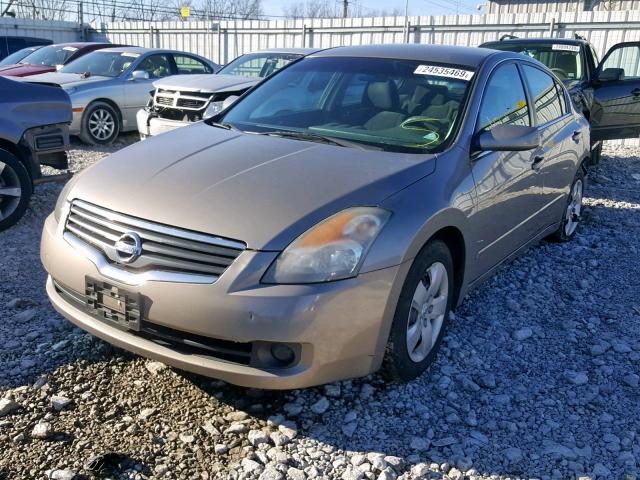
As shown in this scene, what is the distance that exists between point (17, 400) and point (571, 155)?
4438 mm

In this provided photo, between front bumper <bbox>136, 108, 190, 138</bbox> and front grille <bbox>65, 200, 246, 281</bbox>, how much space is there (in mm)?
5072

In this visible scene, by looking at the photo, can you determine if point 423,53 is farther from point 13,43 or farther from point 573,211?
point 13,43

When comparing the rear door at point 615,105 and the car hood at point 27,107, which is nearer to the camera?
the car hood at point 27,107

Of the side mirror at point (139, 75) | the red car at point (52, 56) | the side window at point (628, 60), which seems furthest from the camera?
the side window at point (628, 60)

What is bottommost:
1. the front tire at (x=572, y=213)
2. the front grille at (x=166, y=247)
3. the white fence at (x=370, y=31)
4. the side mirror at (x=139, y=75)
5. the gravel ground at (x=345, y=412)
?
the gravel ground at (x=345, y=412)

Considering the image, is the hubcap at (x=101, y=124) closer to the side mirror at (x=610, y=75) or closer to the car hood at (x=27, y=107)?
the car hood at (x=27, y=107)

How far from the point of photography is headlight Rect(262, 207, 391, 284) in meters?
2.57

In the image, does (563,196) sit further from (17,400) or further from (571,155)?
(17,400)

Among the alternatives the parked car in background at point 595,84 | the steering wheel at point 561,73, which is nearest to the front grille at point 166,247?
the parked car in background at point 595,84

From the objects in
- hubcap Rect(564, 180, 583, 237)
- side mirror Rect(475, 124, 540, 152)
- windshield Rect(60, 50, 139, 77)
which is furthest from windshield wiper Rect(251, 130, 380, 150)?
windshield Rect(60, 50, 139, 77)

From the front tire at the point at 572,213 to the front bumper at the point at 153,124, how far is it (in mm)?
4501

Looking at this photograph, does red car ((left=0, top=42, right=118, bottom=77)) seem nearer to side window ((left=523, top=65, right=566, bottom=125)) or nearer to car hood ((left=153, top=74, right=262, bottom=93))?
car hood ((left=153, top=74, right=262, bottom=93))

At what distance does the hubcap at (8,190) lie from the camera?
17.3ft

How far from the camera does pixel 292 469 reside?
101 inches
